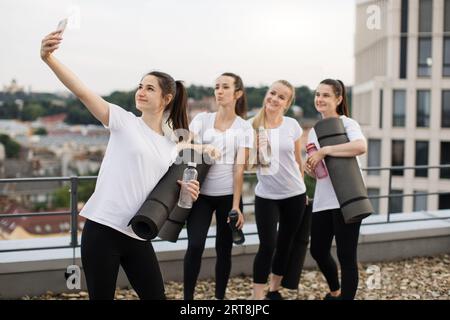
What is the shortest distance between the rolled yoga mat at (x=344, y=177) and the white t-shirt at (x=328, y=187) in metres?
0.05

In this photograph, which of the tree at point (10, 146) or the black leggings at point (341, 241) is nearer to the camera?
the black leggings at point (341, 241)

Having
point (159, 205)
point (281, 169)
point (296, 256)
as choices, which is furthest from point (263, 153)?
point (159, 205)

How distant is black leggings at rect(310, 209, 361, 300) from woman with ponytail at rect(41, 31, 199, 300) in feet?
4.66

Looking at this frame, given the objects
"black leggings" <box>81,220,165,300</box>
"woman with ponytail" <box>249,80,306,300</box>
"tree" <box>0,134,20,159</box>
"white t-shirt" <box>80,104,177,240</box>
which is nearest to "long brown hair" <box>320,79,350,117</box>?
"woman with ponytail" <box>249,80,306,300</box>

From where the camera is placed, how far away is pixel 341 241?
152 inches

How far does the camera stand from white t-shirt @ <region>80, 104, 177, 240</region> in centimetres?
269

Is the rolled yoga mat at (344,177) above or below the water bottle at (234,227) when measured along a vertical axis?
above

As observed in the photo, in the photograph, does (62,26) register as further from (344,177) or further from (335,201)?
(335,201)

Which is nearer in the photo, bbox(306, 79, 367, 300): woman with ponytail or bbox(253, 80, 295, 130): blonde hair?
bbox(306, 79, 367, 300): woman with ponytail

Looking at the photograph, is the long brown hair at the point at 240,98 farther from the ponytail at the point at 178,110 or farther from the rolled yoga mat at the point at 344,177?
the ponytail at the point at 178,110

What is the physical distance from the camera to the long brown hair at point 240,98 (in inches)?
167

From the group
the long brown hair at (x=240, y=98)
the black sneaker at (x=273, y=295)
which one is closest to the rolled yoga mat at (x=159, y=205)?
the long brown hair at (x=240, y=98)

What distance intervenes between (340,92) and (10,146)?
107014 mm

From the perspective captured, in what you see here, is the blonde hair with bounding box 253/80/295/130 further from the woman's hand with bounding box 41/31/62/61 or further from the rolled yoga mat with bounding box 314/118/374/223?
the woman's hand with bounding box 41/31/62/61
